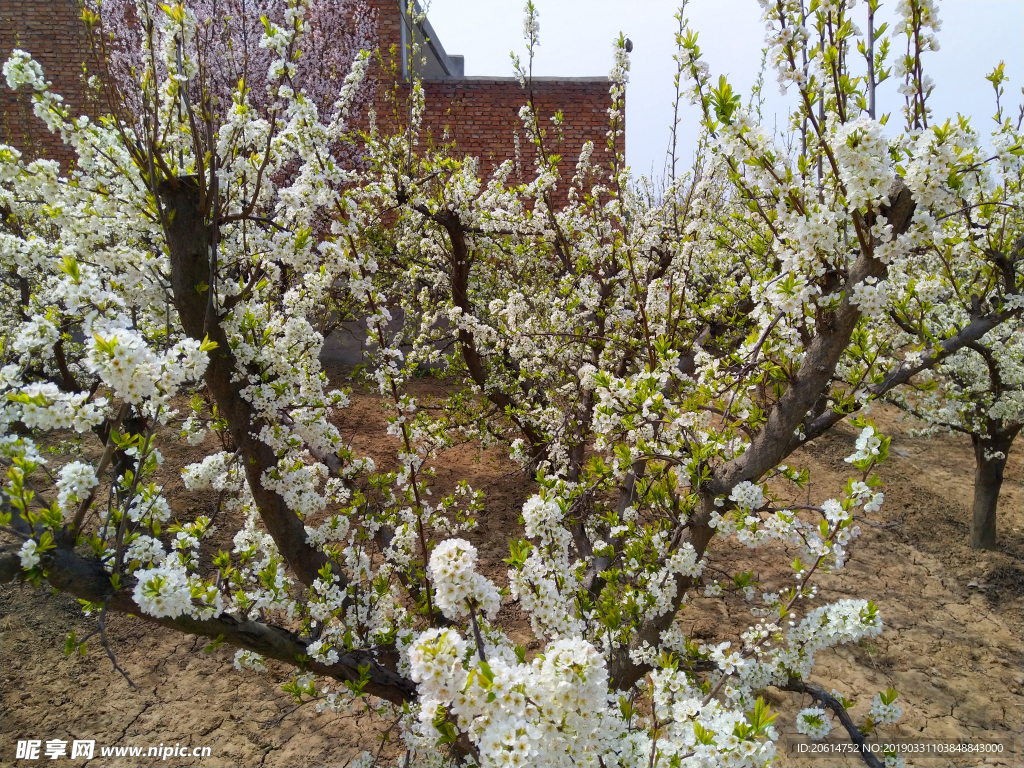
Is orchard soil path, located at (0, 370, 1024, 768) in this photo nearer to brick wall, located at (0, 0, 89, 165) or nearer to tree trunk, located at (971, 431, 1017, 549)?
tree trunk, located at (971, 431, 1017, 549)

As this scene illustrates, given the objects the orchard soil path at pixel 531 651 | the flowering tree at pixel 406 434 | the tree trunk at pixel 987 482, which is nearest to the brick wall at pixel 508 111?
the orchard soil path at pixel 531 651

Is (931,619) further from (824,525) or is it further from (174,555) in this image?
(174,555)

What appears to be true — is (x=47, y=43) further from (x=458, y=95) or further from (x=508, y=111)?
(x=508, y=111)

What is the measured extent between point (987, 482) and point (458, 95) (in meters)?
10.1

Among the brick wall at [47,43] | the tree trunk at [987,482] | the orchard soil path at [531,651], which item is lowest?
the orchard soil path at [531,651]

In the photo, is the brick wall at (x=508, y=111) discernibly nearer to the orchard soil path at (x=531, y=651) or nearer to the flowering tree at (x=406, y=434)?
the orchard soil path at (x=531, y=651)

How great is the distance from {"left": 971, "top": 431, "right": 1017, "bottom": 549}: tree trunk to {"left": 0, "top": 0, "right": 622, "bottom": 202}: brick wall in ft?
25.2

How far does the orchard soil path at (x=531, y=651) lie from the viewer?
3701 mm

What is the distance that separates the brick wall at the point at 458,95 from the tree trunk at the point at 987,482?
25.2 feet

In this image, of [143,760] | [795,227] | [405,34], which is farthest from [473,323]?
[405,34]

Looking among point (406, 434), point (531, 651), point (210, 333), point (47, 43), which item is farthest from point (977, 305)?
point (47, 43)

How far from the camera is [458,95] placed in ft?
35.5

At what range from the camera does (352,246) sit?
267 centimetres

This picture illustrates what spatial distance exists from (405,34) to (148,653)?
35.1 ft
